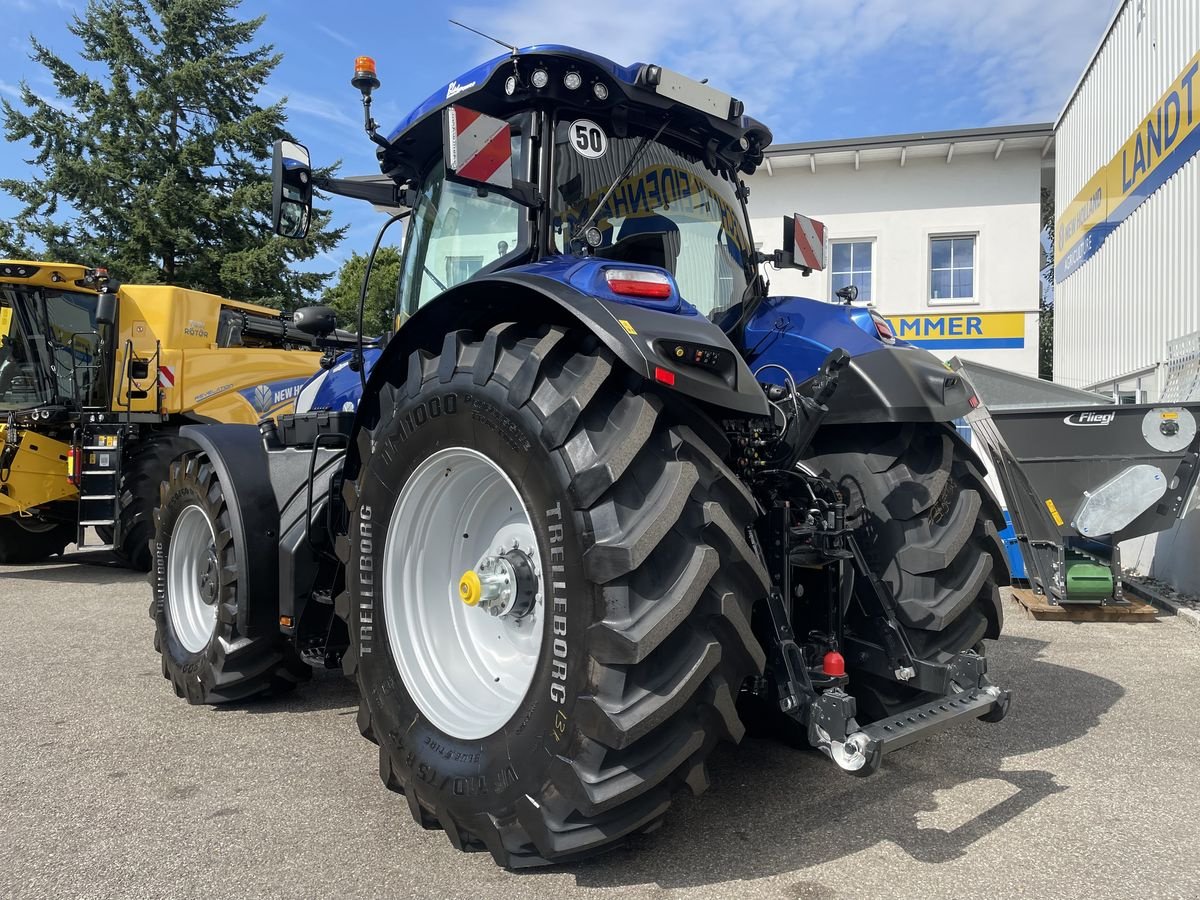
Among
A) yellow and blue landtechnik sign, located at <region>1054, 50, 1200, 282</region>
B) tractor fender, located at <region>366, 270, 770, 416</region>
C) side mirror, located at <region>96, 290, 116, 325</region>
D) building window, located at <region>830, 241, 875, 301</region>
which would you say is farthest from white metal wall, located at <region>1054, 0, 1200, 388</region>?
side mirror, located at <region>96, 290, 116, 325</region>

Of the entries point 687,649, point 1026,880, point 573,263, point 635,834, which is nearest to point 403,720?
point 635,834

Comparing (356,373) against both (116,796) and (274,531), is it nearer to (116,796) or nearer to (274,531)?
(274,531)

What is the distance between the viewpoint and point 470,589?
2.69 metres

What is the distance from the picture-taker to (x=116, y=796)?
303 centimetres

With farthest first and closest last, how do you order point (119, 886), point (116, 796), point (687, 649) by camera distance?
point (116, 796)
point (119, 886)
point (687, 649)

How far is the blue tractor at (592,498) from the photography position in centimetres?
220

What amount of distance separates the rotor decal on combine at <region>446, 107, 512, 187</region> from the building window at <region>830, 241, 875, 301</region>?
1309 cm

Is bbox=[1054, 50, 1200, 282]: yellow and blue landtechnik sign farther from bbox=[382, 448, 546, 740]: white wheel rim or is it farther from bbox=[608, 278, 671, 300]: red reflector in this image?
bbox=[382, 448, 546, 740]: white wheel rim

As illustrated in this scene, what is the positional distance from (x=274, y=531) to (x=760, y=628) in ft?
7.57

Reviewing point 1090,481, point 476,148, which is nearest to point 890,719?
point 476,148

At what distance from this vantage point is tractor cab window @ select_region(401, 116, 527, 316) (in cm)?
314

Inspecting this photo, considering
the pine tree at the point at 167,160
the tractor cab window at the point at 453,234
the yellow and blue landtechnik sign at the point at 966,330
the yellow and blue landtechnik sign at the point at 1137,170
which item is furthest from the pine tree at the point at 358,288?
the tractor cab window at the point at 453,234

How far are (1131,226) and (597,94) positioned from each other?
30.6ft

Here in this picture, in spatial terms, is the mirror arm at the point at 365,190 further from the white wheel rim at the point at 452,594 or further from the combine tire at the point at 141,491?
the combine tire at the point at 141,491
